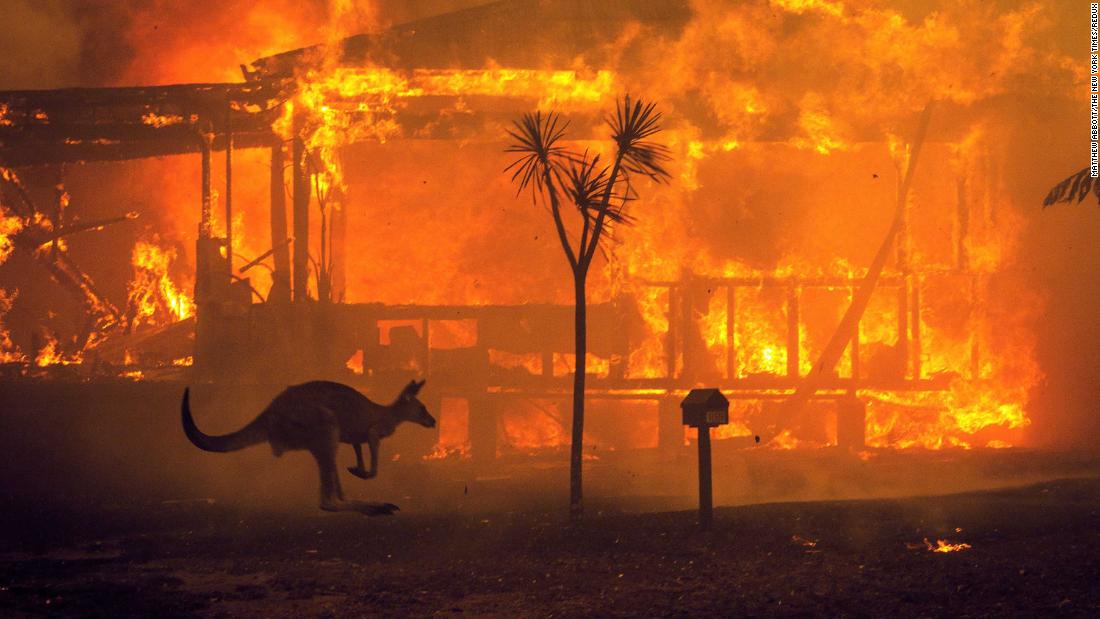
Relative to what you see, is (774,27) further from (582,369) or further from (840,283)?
(582,369)

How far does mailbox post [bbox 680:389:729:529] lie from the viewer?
1138 centimetres

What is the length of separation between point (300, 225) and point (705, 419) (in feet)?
32.5

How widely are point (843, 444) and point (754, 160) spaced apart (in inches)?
269

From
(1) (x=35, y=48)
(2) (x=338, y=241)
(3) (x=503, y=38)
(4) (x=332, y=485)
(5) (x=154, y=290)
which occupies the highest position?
(1) (x=35, y=48)

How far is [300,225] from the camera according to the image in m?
19.2

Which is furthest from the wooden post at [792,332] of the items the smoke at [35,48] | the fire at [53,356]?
the smoke at [35,48]

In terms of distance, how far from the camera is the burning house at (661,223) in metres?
19.1

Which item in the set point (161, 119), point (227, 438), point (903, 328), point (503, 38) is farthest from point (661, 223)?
Answer: point (227, 438)

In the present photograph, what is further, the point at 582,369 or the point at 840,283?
the point at 840,283

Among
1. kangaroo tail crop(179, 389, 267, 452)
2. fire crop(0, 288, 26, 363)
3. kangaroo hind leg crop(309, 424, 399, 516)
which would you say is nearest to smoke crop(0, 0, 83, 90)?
fire crop(0, 288, 26, 363)

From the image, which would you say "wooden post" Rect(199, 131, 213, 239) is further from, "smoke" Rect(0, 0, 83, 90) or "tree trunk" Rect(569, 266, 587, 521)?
"smoke" Rect(0, 0, 83, 90)

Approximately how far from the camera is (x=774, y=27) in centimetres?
2030

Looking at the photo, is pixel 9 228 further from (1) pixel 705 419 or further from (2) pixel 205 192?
(1) pixel 705 419

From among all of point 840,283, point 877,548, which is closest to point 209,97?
point 840,283
